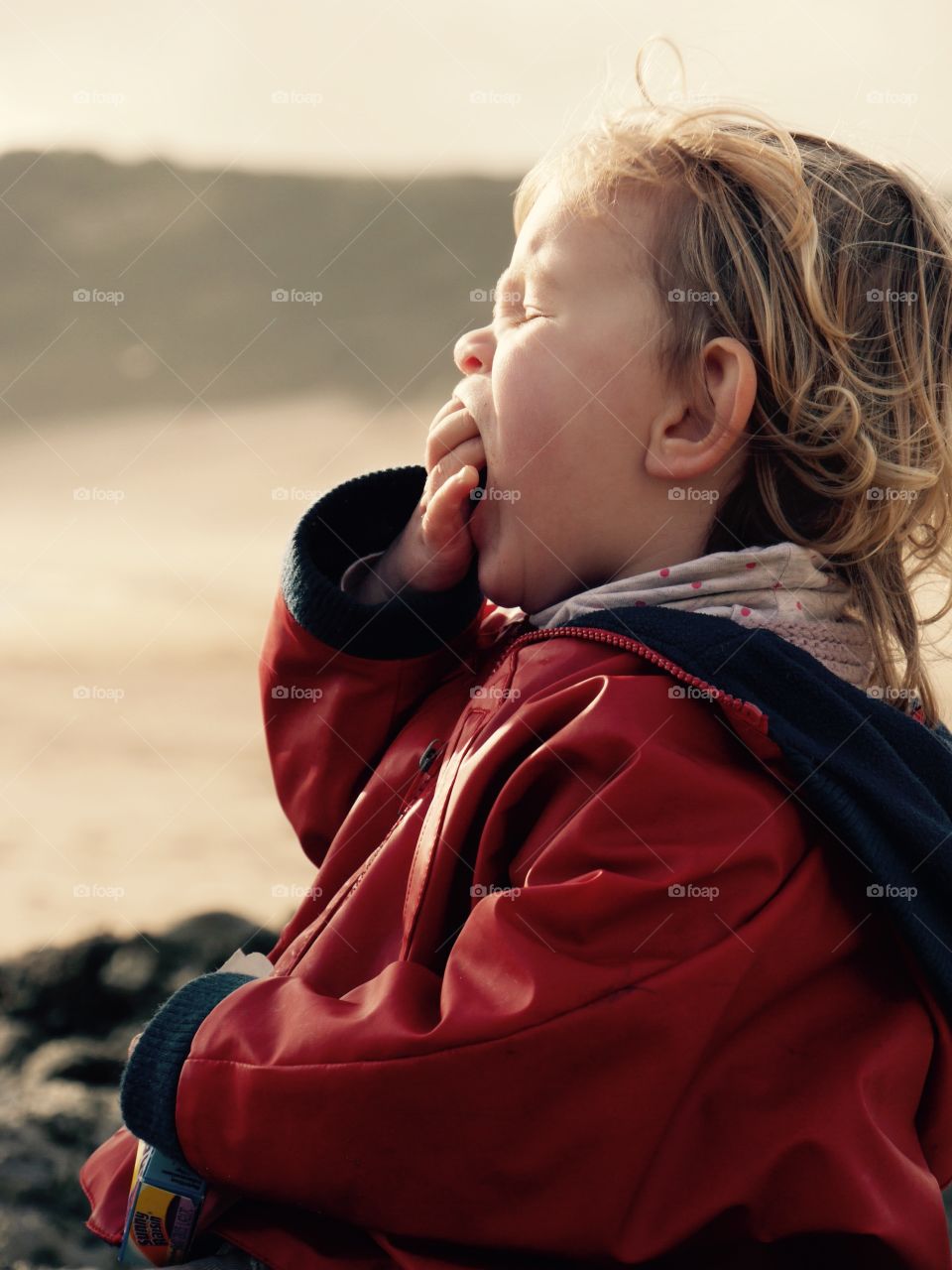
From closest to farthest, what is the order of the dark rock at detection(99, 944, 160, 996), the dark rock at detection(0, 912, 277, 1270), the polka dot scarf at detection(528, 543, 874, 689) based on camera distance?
the polka dot scarf at detection(528, 543, 874, 689) → the dark rock at detection(0, 912, 277, 1270) → the dark rock at detection(99, 944, 160, 996)

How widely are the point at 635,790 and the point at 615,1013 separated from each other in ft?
0.72

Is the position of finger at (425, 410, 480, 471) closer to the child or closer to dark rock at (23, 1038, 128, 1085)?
the child

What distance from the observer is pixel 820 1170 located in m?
1.33

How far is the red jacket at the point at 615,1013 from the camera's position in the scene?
1316 millimetres

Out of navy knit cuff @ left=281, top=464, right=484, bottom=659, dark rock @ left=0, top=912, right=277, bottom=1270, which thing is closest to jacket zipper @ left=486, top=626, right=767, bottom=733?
navy knit cuff @ left=281, top=464, right=484, bottom=659

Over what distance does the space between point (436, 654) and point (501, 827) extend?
479 mm

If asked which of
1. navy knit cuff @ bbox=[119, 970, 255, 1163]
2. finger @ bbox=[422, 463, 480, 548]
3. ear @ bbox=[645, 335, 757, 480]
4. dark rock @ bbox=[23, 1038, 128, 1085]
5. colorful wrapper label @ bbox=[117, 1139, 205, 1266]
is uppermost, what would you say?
ear @ bbox=[645, 335, 757, 480]

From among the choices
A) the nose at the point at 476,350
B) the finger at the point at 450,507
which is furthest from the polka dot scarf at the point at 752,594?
the nose at the point at 476,350

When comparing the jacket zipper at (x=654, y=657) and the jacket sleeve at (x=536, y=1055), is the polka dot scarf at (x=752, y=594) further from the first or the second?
the jacket sleeve at (x=536, y=1055)

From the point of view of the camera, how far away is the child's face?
1647 millimetres

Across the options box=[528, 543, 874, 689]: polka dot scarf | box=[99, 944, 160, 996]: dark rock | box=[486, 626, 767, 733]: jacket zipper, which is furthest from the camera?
box=[99, 944, 160, 996]: dark rock

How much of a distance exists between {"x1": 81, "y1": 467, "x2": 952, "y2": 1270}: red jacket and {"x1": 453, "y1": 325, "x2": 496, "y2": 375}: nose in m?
0.40

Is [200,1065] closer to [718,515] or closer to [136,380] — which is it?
[718,515]

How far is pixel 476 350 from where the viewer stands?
5.77 ft
